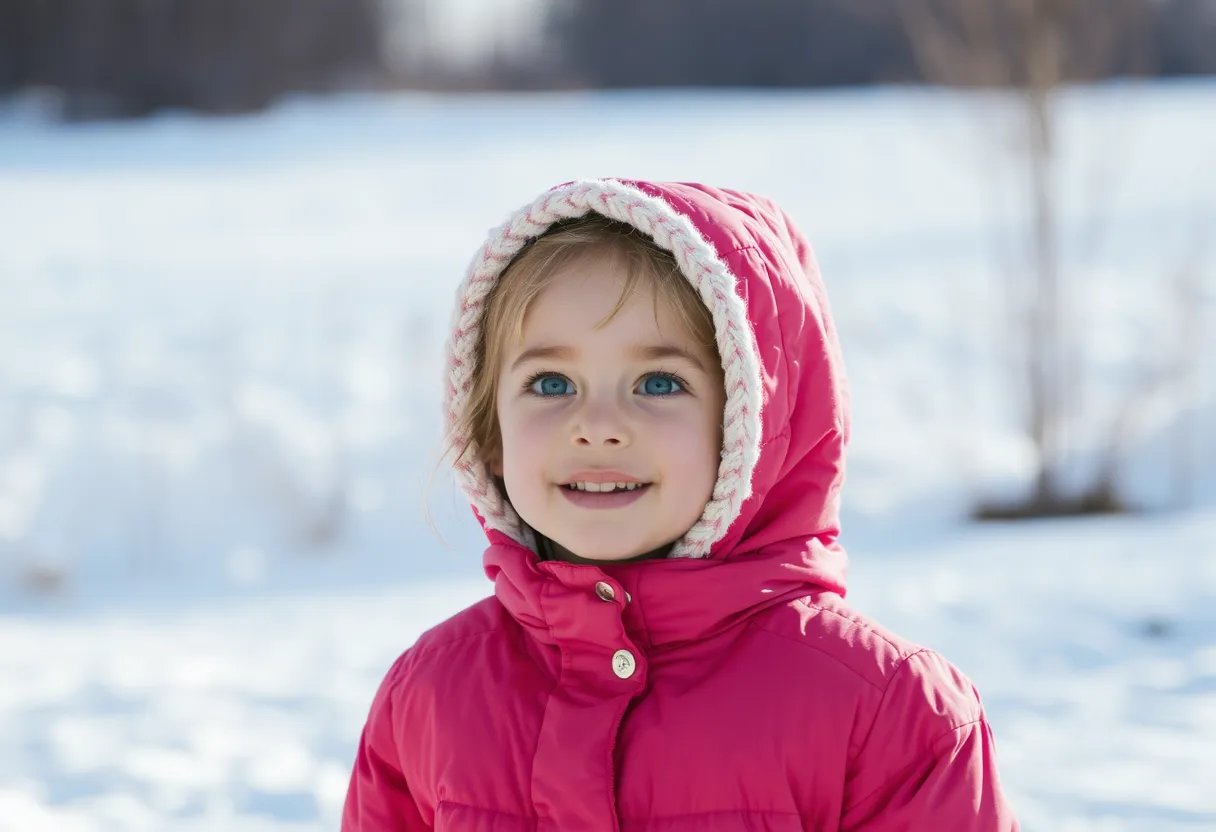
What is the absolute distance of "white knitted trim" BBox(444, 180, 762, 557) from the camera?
152 centimetres

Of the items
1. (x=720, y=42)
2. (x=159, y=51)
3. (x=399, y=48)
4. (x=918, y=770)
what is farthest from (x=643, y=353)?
(x=399, y=48)

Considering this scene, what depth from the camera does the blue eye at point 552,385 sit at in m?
1.60

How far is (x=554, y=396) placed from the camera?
1.60m

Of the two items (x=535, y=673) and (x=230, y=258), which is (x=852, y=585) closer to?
(x=535, y=673)

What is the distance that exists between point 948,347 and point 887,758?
655cm

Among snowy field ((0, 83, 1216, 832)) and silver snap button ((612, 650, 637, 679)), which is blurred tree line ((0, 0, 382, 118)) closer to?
snowy field ((0, 83, 1216, 832))

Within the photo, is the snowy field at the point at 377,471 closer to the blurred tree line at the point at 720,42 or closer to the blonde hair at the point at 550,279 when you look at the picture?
the blonde hair at the point at 550,279

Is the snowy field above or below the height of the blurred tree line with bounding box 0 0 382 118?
below

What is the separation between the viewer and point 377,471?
6.07m

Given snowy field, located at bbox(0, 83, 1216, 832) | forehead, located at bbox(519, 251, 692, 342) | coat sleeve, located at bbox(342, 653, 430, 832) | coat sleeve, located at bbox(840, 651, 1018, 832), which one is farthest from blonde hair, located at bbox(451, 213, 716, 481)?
coat sleeve, located at bbox(840, 651, 1018, 832)

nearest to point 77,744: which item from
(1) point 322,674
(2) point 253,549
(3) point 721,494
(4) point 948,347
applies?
(1) point 322,674

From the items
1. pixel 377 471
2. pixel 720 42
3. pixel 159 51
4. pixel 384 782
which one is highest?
pixel 720 42

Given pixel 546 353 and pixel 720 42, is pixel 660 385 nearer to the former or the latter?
pixel 546 353

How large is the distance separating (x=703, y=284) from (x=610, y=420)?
19 cm
